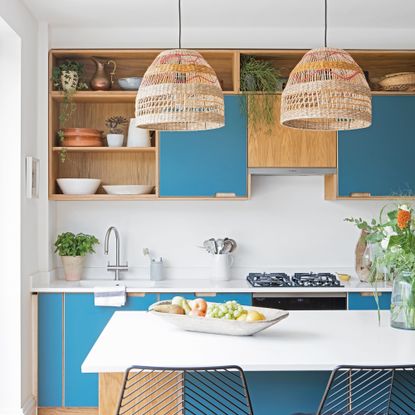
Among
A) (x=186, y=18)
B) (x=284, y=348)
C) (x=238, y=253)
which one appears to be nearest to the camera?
(x=284, y=348)

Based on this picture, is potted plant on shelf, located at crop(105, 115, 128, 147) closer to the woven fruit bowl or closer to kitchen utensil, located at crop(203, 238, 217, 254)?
kitchen utensil, located at crop(203, 238, 217, 254)

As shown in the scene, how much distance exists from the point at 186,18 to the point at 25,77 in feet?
3.89

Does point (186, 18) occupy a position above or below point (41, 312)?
above

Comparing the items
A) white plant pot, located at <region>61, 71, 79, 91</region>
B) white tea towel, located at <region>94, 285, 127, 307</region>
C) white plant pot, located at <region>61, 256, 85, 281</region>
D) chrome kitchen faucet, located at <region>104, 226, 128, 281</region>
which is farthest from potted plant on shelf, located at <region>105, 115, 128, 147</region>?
white tea towel, located at <region>94, 285, 127, 307</region>

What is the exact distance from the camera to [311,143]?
4.78 meters

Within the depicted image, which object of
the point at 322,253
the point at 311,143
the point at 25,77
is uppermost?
the point at 25,77

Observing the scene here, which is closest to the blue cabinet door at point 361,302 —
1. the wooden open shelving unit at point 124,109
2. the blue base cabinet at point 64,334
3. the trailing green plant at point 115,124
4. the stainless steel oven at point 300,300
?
the stainless steel oven at point 300,300

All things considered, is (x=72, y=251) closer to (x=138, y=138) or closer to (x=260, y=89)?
(x=138, y=138)

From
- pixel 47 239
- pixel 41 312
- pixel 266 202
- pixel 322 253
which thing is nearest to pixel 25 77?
pixel 47 239

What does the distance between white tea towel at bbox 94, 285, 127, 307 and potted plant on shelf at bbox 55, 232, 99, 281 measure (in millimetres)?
506

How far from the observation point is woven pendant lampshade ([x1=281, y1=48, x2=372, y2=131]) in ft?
9.05

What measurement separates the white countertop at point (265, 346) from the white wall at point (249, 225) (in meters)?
1.93

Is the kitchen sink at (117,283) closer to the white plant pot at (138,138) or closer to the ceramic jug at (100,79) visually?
the white plant pot at (138,138)

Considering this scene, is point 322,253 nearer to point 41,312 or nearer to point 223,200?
point 223,200
